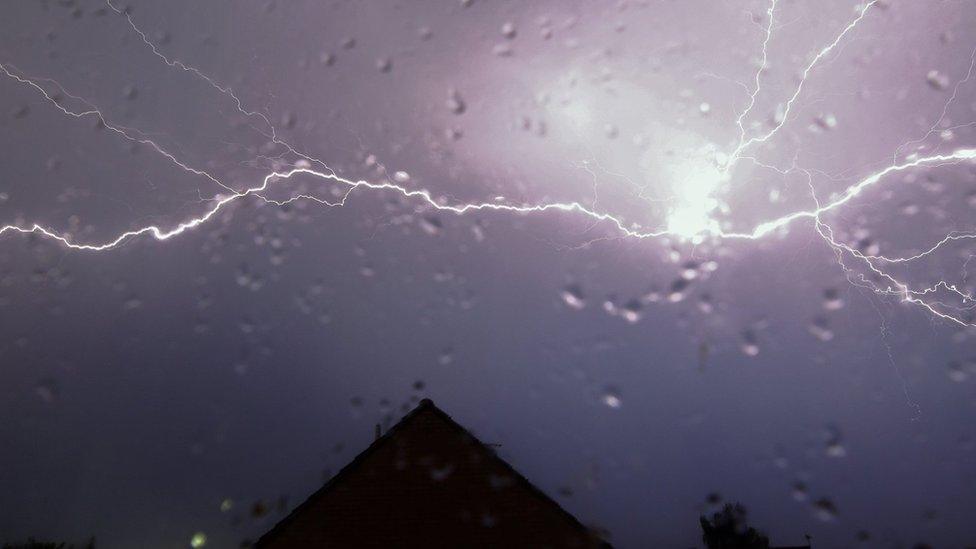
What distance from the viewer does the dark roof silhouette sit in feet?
26.5

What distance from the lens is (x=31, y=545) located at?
2164 centimetres

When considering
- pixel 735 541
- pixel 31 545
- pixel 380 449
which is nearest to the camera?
pixel 380 449

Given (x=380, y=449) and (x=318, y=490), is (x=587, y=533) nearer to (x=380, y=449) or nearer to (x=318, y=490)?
(x=380, y=449)

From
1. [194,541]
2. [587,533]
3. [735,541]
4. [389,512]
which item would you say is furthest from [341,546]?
[735,541]

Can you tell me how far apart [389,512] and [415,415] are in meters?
1.28

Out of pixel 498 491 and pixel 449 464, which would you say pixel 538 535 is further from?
pixel 449 464

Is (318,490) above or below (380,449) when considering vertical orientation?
below

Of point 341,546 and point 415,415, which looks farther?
point 415,415

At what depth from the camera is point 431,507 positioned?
26.7ft

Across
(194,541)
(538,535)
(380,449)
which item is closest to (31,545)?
(194,541)

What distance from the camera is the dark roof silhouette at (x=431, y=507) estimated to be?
8.08 meters

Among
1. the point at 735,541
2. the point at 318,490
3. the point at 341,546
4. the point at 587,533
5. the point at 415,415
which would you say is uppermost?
the point at 735,541

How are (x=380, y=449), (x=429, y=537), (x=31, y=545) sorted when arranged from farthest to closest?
(x=31, y=545), (x=380, y=449), (x=429, y=537)

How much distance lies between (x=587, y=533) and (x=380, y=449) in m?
2.86
